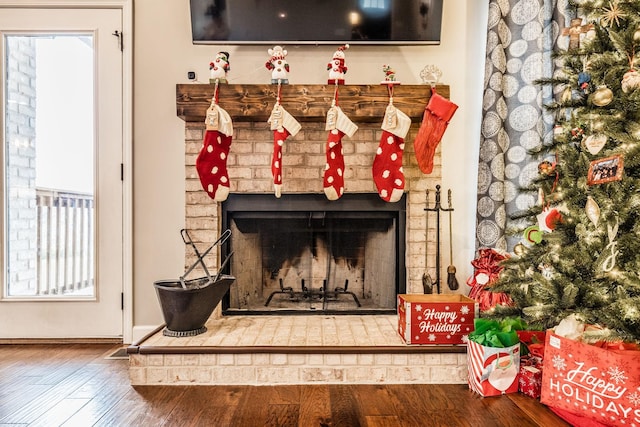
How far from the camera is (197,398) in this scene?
6.06 ft

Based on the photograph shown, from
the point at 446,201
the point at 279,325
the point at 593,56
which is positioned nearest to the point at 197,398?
the point at 279,325

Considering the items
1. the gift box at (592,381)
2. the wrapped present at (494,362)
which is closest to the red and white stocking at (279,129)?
the wrapped present at (494,362)

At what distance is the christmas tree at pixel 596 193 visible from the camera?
1521mm

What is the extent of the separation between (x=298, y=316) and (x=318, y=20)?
177cm

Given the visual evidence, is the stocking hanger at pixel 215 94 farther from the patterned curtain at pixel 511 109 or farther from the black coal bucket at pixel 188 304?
the patterned curtain at pixel 511 109

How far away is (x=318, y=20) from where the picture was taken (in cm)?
250

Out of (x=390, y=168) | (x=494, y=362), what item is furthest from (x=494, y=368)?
(x=390, y=168)

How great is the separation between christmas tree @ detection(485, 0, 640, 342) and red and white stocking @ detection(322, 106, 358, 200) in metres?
0.97

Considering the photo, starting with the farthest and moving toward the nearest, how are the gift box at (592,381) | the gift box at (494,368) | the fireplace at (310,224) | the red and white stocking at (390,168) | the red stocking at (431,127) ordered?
the fireplace at (310,224) < the red and white stocking at (390,168) < the red stocking at (431,127) < the gift box at (494,368) < the gift box at (592,381)

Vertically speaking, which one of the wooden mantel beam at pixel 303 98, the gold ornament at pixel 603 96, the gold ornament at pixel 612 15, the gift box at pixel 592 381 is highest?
the gold ornament at pixel 612 15

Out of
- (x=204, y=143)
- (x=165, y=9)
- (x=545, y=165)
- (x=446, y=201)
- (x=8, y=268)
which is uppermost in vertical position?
(x=165, y=9)

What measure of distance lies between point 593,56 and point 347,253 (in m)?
1.64

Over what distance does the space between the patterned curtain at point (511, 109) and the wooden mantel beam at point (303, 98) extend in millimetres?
380

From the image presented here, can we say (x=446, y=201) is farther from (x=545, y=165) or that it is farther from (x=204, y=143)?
(x=204, y=143)
